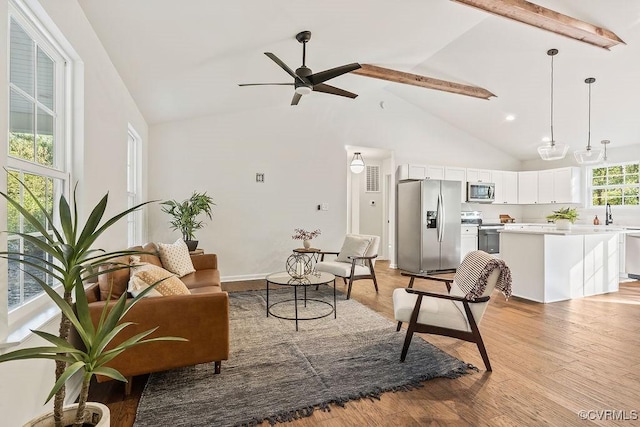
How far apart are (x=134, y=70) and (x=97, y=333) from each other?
9.22 ft

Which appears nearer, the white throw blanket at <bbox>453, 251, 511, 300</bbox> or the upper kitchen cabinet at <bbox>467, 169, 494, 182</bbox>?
the white throw blanket at <bbox>453, 251, 511, 300</bbox>

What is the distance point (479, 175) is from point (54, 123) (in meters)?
7.22

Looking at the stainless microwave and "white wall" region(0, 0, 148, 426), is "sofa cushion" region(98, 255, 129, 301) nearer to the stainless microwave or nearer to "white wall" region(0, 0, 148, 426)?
"white wall" region(0, 0, 148, 426)

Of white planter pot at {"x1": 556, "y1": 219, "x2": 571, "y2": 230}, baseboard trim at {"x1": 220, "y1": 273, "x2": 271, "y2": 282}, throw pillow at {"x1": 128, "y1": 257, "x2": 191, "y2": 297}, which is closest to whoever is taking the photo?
throw pillow at {"x1": 128, "y1": 257, "x2": 191, "y2": 297}

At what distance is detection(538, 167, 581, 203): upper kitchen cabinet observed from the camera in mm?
6867

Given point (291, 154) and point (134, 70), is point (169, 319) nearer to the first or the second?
point (134, 70)

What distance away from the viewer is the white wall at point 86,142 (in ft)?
4.71

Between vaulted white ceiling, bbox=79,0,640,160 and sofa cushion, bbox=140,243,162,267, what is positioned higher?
vaulted white ceiling, bbox=79,0,640,160

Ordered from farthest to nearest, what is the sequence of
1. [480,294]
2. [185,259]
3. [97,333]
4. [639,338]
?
[185,259] → [639,338] → [480,294] → [97,333]

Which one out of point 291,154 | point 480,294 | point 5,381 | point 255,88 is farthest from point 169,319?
point 291,154

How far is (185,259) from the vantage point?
3.84m

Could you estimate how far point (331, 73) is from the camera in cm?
304

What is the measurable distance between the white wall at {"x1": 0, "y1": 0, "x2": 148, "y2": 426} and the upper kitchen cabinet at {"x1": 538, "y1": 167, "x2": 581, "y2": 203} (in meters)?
7.85

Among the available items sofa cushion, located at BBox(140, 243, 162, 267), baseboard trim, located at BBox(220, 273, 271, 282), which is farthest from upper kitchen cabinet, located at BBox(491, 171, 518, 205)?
sofa cushion, located at BBox(140, 243, 162, 267)
